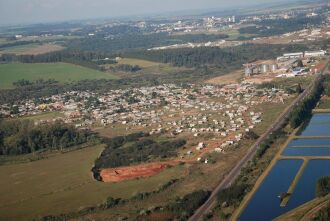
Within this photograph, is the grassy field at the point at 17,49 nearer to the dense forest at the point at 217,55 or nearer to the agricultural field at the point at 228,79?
the dense forest at the point at 217,55

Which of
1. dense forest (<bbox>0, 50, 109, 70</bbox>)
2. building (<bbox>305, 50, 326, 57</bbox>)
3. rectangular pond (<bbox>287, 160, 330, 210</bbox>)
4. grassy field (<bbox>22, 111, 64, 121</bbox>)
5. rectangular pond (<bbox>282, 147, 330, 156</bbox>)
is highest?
building (<bbox>305, 50, 326, 57</bbox>)

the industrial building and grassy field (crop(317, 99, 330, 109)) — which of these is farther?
the industrial building

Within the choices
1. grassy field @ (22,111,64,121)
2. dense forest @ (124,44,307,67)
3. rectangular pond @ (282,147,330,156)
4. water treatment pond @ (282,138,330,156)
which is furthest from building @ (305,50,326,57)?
rectangular pond @ (282,147,330,156)

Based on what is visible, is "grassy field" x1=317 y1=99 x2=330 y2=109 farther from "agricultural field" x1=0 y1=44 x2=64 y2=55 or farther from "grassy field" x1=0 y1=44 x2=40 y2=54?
"grassy field" x1=0 y1=44 x2=40 y2=54

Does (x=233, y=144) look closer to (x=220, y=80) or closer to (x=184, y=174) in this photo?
(x=184, y=174)

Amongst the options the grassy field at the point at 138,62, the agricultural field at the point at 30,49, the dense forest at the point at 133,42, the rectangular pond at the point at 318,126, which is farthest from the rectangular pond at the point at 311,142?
the agricultural field at the point at 30,49

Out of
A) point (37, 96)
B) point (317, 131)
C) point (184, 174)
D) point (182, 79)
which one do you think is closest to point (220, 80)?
point (182, 79)

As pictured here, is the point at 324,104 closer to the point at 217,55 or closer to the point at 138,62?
the point at 217,55

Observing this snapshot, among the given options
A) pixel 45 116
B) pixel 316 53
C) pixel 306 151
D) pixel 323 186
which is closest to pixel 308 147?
pixel 306 151
